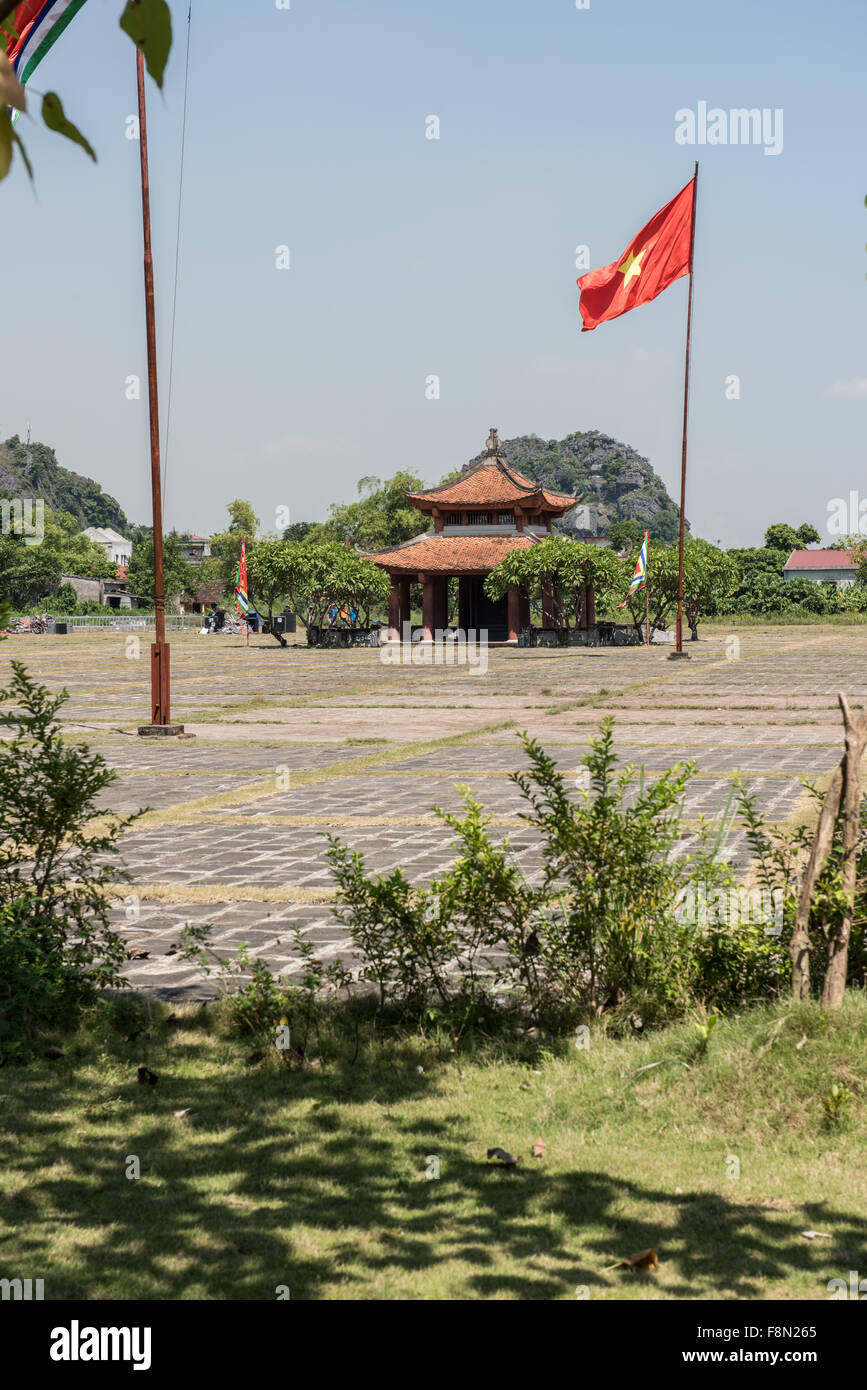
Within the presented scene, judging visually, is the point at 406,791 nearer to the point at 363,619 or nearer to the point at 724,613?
the point at 363,619

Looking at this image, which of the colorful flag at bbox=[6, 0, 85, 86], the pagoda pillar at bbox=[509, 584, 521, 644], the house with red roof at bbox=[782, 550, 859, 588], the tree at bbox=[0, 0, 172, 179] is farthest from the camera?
the house with red roof at bbox=[782, 550, 859, 588]

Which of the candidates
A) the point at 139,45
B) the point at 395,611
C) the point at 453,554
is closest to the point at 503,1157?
the point at 139,45

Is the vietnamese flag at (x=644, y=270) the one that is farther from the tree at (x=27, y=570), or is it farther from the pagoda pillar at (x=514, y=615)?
the tree at (x=27, y=570)

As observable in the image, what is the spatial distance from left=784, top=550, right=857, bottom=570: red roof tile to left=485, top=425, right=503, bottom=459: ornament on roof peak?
56.5m

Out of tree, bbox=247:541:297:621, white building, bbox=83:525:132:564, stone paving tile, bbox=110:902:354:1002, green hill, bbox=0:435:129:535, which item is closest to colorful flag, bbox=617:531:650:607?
tree, bbox=247:541:297:621

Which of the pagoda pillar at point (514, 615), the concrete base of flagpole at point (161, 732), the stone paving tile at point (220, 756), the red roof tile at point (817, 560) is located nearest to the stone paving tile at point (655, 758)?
the stone paving tile at point (220, 756)

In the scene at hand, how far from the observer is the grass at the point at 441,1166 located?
3125 millimetres

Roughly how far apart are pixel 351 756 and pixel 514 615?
106 feet

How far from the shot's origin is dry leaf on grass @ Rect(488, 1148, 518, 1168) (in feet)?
12.4

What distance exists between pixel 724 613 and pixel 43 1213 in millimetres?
71387

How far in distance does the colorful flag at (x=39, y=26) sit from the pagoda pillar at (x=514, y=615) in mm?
36556

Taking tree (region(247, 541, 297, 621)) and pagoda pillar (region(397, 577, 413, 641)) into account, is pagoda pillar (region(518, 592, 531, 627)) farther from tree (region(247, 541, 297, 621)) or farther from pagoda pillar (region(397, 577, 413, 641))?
tree (region(247, 541, 297, 621))

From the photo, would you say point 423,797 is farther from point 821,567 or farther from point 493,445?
point 821,567

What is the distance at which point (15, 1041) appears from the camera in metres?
4.62
